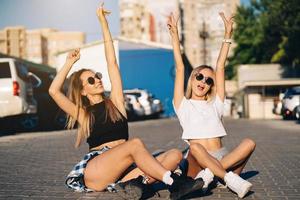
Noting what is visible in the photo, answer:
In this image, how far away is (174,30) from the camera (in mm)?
5328

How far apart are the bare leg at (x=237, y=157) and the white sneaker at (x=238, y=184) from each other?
1.09 ft

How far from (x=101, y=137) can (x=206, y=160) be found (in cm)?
114

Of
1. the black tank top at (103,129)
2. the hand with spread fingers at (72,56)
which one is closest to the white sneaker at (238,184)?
the black tank top at (103,129)

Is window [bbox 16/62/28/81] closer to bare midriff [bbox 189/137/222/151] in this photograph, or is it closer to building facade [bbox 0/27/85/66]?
bare midriff [bbox 189/137/222/151]

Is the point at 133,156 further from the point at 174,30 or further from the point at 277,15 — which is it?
the point at 277,15

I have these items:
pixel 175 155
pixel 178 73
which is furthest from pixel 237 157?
pixel 178 73

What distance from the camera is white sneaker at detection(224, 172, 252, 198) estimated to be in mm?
4543

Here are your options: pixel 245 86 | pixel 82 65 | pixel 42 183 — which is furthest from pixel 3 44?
pixel 42 183

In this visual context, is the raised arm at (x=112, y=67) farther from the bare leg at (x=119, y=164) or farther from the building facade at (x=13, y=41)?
the building facade at (x=13, y=41)

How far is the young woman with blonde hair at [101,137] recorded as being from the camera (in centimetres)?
461

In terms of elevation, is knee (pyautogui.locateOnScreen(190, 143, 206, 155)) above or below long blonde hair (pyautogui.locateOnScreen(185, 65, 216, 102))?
below

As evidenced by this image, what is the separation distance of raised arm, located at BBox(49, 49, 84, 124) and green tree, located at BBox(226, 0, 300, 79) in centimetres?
2970

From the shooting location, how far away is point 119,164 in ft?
15.5

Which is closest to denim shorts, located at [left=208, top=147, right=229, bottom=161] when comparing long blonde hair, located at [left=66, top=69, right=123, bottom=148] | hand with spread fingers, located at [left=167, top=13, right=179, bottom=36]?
long blonde hair, located at [left=66, top=69, right=123, bottom=148]
